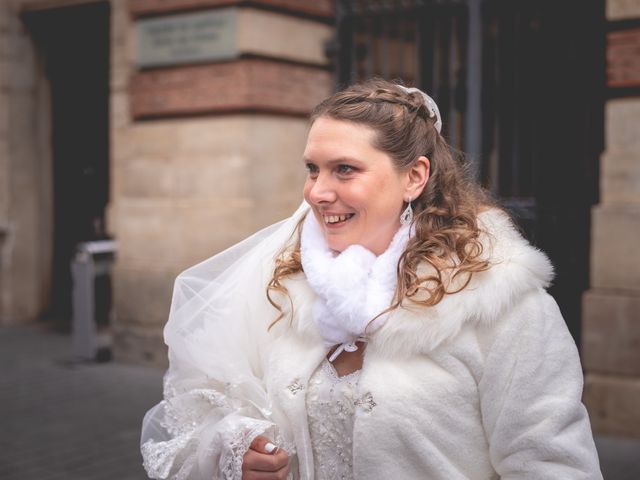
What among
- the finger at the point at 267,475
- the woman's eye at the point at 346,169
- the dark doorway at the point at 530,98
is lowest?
the finger at the point at 267,475

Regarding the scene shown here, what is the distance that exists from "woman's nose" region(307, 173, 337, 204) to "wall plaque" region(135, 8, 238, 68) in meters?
5.50

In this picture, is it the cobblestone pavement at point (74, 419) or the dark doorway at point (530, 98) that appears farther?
the dark doorway at point (530, 98)

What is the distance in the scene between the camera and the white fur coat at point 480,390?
1.97 meters

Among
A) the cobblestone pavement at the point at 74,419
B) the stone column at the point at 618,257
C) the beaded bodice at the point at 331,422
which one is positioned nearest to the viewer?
the beaded bodice at the point at 331,422

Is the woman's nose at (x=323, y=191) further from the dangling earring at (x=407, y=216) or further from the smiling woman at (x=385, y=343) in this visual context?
the dangling earring at (x=407, y=216)

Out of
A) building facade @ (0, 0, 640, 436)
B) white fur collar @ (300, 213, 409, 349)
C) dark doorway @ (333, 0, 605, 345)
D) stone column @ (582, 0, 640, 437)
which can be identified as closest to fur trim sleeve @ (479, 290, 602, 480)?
white fur collar @ (300, 213, 409, 349)

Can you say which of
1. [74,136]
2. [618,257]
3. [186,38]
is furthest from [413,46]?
[74,136]

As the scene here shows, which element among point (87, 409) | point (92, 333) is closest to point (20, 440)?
point (87, 409)

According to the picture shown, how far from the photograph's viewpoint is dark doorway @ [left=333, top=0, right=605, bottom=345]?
20.9 ft

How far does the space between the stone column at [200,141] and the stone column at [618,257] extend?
9.47ft

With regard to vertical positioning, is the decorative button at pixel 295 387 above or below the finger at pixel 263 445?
above

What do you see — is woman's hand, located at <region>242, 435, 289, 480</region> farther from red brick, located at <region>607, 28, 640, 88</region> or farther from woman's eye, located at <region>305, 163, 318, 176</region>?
red brick, located at <region>607, 28, 640, 88</region>

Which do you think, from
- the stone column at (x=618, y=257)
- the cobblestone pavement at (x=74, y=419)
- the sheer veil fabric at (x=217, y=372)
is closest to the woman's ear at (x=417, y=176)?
the sheer veil fabric at (x=217, y=372)

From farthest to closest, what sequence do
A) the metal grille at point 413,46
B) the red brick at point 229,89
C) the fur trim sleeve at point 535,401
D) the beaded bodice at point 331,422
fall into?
the red brick at point 229,89 < the metal grille at point 413,46 < the beaded bodice at point 331,422 < the fur trim sleeve at point 535,401
